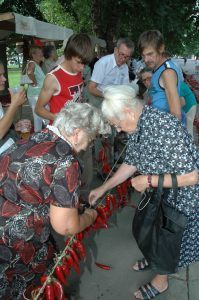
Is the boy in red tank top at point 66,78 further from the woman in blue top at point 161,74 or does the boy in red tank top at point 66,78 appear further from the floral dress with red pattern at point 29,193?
the floral dress with red pattern at point 29,193

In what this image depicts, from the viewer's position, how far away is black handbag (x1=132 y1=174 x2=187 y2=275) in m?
2.16

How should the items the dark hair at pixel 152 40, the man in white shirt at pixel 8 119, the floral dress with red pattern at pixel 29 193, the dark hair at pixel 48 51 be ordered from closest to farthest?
the floral dress with red pattern at pixel 29 193 < the man in white shirt at pixel 8 119 < the dark hair at pixel 152 40 < the dark hair at pixel 48 51

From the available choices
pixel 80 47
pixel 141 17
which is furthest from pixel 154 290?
pixel 141 17

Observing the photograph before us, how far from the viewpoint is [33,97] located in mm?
6090

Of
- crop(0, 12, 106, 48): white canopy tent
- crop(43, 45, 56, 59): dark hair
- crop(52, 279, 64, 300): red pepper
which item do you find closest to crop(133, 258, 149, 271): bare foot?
crop(52, 279, 64, 300): red pepper

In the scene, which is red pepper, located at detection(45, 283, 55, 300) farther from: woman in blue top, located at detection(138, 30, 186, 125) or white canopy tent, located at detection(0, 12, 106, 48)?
white canopy tent, located at detection(0, 12, 106, 48)

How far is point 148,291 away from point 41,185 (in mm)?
1468

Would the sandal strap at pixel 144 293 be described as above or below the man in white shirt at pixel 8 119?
below

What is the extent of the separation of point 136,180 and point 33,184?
2.40 ft

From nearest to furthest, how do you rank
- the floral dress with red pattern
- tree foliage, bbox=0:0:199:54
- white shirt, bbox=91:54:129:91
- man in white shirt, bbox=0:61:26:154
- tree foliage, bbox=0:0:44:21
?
the floral dress with red pattern → man in white shirt, bbox=0:61:26:154 → white shirt, bbox=91:54:129:91 → tree foliage, bbox=0:0:199:54 → tree foliage, bbox=0:0:44:21

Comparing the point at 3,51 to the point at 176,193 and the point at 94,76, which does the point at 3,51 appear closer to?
the point at 94,76

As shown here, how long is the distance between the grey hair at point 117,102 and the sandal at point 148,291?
1394 mm

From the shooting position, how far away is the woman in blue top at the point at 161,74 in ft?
8.96

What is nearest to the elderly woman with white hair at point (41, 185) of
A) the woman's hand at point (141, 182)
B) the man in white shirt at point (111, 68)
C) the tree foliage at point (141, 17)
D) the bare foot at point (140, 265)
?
the woman's hand at point (141, 182)
